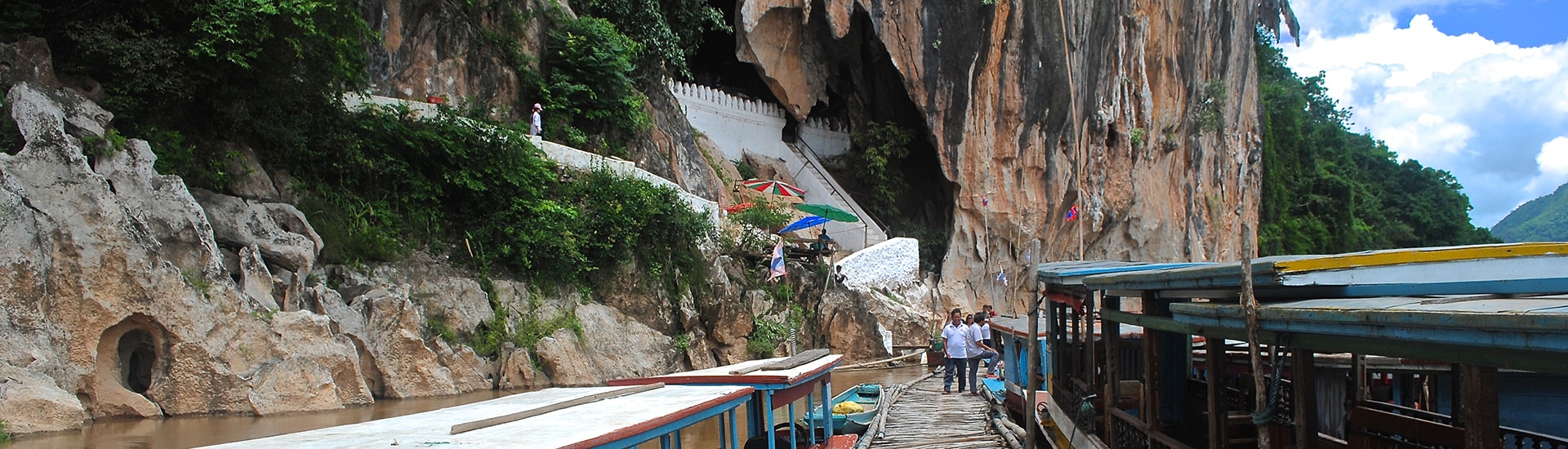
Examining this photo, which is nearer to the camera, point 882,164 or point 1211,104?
point 882,164

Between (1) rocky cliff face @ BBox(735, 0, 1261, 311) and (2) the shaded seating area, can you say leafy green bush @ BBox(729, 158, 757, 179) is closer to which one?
(1) rocky cliff face @ BBox(735, 0, 1261, 311)

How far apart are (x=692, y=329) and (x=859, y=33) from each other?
12730 mm

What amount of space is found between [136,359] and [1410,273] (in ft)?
40.1

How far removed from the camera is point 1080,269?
26.1 ft

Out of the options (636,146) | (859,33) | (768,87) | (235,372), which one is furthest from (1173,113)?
(235,372)

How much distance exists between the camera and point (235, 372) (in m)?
10.8

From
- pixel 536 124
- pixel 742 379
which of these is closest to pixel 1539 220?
pixel 536 124

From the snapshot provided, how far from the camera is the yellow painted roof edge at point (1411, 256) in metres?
4.62

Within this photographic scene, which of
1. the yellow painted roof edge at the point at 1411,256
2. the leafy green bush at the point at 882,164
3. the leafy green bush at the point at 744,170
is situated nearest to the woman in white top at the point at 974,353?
the yellow painted roof edge at the point at 1411,256

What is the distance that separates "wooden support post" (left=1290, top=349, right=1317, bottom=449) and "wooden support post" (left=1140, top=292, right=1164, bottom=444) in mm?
1650

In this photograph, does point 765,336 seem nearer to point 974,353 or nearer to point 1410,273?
point 974,353

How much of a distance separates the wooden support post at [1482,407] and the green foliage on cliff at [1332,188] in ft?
129

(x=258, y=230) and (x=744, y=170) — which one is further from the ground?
(x=744, y=170)

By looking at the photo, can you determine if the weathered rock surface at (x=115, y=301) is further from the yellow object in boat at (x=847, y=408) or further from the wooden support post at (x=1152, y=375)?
the wooden support post at (x=1152, y=375)
